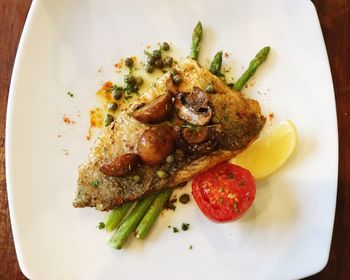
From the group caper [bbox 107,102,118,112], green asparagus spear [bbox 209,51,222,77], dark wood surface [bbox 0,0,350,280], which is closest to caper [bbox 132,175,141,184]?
caper [bbox 107,102,118,112]

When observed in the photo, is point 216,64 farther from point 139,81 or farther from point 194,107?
point 139,81

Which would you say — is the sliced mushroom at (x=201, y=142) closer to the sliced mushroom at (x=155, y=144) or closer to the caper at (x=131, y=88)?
the sliced mushroom at (x=155, y=144)

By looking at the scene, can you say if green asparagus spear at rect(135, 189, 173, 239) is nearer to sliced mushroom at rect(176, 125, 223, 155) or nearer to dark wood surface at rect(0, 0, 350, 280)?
sliced mushroom at rect(176, 125, 223, 155)

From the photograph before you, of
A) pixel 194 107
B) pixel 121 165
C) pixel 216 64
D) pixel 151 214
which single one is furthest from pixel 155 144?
pixel 216 64

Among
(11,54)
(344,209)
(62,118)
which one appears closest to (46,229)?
(62,118)

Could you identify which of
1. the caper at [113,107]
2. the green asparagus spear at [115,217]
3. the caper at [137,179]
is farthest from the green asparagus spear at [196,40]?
the green asparagus spear at [115,217]
